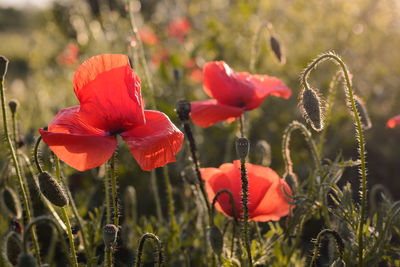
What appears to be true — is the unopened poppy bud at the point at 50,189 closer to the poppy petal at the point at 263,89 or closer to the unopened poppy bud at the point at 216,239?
the unopened poppy bud at the point at 216,239

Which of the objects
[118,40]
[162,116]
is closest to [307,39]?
[118,40]

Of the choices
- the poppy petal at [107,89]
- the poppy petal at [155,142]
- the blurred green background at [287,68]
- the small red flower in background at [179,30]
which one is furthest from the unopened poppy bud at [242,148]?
the small red flower in background at [179,30]

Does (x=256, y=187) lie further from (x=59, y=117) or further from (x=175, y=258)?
(x=59, y=117)

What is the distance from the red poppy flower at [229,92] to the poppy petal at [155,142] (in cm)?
38

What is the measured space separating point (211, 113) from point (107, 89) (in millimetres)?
483

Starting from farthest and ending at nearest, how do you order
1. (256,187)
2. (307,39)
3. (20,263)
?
(307,39) → (256,187) → (20,263)

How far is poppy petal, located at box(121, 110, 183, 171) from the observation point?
121 cm

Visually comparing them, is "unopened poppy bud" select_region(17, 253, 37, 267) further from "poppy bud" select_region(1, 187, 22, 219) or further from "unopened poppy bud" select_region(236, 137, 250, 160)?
"poppy bud" select_region(1, 187, 22, 219)

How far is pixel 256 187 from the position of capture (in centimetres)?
156

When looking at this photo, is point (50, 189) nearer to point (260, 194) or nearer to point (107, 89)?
point (107, 89)

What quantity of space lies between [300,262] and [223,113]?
0.63 m

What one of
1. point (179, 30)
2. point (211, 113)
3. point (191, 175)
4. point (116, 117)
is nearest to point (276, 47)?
point (211, 113)

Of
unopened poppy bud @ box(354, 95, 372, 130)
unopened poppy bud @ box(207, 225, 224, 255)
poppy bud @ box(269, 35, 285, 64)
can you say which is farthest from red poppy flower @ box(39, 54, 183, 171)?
poppy bud @ box(269, 35, 285, 64)

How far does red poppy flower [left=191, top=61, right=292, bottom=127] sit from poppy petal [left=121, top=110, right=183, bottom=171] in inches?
15.1
